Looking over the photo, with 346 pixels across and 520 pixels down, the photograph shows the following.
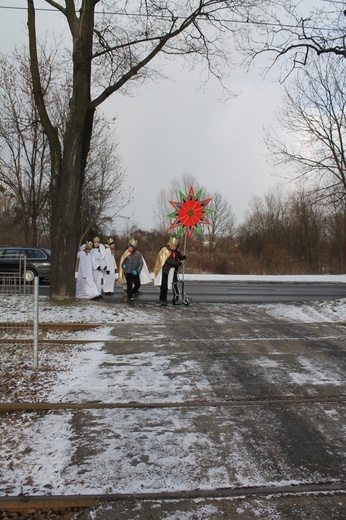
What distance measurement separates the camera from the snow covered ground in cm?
342

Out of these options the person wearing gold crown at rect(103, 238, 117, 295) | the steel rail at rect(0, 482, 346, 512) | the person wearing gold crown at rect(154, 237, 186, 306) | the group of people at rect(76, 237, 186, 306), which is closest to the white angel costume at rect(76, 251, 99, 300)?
the group of people at rect(76, 237, 186, 306)

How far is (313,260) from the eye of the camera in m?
36.9

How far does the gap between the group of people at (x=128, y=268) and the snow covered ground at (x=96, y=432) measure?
4.40 m

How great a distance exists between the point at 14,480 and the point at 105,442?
86 centimetres

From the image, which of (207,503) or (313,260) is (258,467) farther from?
(313,260)

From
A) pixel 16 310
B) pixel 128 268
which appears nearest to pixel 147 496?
pixel 16 310

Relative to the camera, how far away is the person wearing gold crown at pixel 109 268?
1398 cm

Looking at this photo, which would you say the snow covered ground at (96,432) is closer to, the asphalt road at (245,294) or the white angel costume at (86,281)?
the white angel costume at (86,281)

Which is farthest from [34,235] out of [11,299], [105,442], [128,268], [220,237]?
[220,237]

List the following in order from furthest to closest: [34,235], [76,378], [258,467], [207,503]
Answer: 1. [34,235]
2. [76,378]
3. [258,467]
4. [207,503]

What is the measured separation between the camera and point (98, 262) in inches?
526

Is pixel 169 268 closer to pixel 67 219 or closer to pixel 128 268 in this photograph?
pixel 128 268

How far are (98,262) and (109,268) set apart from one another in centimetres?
77

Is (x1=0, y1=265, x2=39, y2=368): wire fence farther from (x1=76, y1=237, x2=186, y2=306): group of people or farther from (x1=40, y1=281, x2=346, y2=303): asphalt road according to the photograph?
(x1=40, y1=281, x2=346, y2=303): asphalt road
